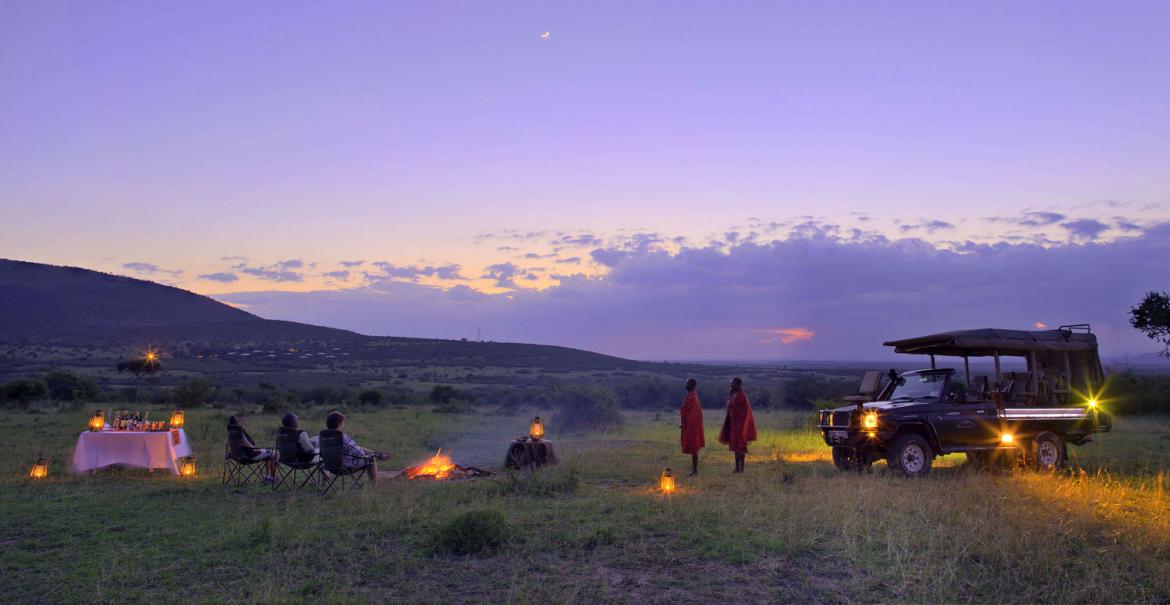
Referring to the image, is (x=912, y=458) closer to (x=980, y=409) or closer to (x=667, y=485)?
(x=980, y=409)

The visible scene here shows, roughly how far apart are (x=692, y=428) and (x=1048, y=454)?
236 inches

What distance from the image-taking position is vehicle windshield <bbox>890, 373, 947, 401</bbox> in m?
13.7

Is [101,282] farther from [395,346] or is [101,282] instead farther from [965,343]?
[965,343]

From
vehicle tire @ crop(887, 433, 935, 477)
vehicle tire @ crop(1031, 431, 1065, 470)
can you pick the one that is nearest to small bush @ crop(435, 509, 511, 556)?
vehicle tire @ crop(887, 433, 935, 477)

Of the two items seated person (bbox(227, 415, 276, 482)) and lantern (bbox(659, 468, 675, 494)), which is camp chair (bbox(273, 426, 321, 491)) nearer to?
seated person (bbox(227, 415, 276, 482))

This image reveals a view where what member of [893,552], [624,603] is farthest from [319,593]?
[893,552]

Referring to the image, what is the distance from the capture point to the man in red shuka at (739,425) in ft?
45.9

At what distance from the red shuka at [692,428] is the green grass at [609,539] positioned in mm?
620

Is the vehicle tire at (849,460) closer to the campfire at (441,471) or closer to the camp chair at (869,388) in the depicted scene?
the camp chair at (869,388)

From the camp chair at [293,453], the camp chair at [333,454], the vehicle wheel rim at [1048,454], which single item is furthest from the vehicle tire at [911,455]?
the camp chair at [293,453]

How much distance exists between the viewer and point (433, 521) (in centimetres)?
902

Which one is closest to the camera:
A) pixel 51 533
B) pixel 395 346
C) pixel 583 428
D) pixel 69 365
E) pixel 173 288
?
pixel 51 533

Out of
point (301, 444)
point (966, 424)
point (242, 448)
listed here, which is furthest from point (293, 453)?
point (966, 424)

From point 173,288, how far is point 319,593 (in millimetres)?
110764
